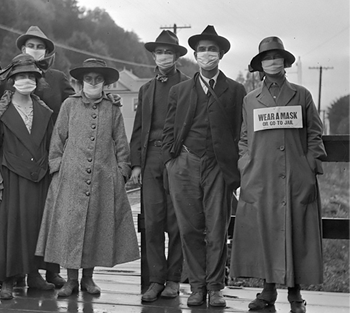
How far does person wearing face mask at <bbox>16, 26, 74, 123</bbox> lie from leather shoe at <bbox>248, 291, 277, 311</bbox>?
66.2 inches

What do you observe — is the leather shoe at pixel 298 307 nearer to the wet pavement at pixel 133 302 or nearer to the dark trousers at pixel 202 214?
the wet pavement at pixel 133 302

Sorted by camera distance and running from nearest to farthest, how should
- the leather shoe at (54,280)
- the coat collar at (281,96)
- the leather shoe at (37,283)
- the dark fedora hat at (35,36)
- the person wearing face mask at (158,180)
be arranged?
1. the coat collar at (281,96)
2. the person wearing face mask at (158,180)
3. the leather shoe at (37,283)
4. the leather shoe at (54,280)
5. the dark fedora hat at (35,36)

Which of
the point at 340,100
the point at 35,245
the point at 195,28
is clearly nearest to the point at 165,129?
the point at 35,245

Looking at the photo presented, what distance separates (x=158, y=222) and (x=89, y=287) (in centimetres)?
75

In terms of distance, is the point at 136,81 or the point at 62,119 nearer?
the point at 62,119

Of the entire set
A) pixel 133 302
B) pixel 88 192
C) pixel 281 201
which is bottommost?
pixel 133 302

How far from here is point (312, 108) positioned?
13.6 feet

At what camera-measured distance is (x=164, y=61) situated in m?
4.71

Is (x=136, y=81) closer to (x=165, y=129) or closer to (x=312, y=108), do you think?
(x=165, y=129)

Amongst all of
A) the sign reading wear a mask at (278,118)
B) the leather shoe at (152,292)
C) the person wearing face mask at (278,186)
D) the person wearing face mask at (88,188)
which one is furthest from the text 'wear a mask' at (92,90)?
the leather shoe at (152,292)

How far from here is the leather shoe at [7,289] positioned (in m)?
4.58

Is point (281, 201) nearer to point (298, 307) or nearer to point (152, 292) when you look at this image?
point (298, 307)

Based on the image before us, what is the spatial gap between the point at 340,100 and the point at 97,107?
6026 millimetres

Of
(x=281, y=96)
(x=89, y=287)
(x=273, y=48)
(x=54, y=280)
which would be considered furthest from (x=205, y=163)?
(x=54, y=280)
